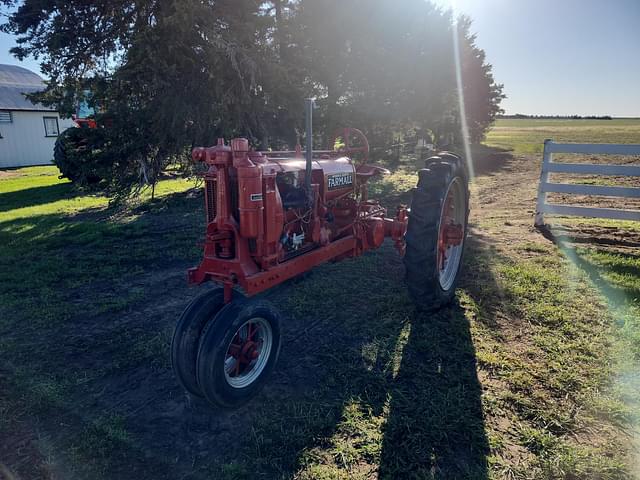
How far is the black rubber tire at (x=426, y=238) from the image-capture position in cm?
378

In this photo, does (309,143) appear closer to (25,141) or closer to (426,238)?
(426,238)

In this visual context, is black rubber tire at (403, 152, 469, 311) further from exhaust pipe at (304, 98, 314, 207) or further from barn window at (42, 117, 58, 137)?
barn window at (42, 117, 58, 137)

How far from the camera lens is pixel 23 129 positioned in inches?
857

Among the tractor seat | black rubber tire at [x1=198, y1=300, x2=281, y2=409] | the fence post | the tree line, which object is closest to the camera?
black rubber tire at [x1=198, y1=300, x2=281, y2=409]

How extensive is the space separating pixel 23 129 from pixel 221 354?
24862mm

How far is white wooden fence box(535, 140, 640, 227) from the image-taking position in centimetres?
627

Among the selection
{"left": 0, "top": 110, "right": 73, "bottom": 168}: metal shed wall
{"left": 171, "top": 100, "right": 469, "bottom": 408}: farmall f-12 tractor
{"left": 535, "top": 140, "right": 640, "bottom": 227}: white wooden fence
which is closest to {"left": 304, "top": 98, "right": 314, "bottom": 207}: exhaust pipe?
{"left": 171, "top": 100, "right": 469, "bottom": 408}: farmall f-12 tractor

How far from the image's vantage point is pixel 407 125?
1585 cm

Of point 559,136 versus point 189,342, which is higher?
point 559,136

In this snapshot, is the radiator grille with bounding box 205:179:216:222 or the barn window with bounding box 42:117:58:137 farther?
the barn window with bounding box 42:117:58:137

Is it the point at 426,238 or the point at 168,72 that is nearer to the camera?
the point at 426,238

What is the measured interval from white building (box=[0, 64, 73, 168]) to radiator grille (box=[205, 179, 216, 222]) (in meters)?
22.0

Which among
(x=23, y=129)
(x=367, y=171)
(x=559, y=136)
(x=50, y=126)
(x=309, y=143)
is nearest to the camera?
(x=309, y=143)

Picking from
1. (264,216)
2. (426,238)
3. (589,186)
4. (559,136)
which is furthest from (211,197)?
(559,136)
